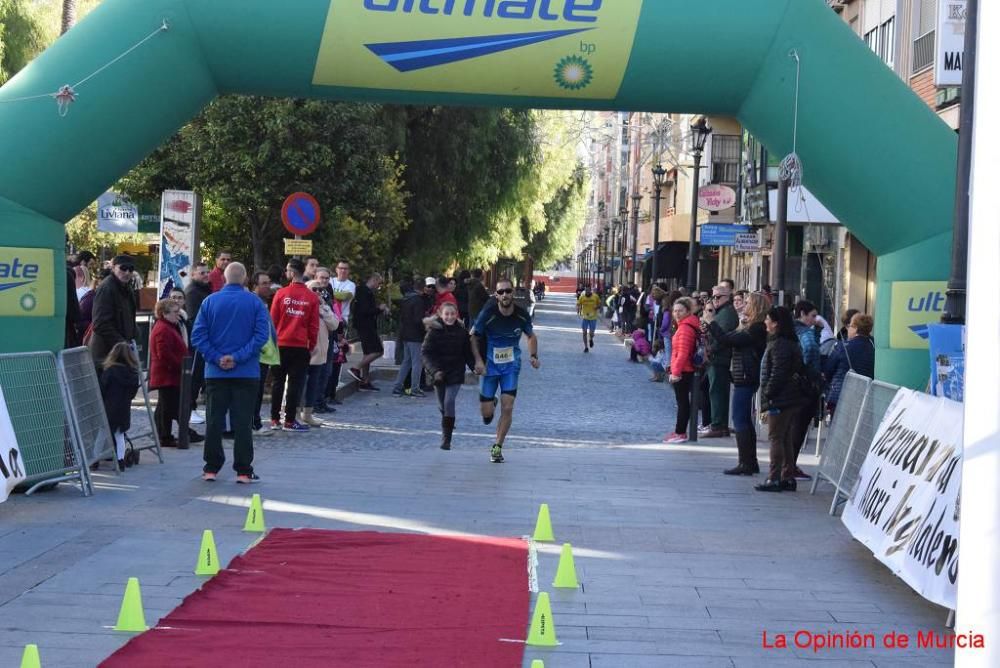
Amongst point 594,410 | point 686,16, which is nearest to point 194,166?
point 594,410

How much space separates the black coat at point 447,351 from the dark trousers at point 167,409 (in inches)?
98.3

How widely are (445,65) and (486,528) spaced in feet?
12.2

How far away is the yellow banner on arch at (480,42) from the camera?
34.8ft

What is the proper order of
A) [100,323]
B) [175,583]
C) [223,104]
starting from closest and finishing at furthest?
[175,583] → [100,323] → [223,104]

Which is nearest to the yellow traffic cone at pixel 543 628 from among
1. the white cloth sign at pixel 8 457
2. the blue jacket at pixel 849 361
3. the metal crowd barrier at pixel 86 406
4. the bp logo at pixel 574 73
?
the white cloth sign at pixel 8 457

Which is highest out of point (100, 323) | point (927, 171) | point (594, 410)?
point (927, 171)

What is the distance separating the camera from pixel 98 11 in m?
10.6

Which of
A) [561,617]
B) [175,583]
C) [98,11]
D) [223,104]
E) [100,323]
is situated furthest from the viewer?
[223,104]

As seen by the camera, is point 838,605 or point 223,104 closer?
point 838,605

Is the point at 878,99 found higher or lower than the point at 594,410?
higher

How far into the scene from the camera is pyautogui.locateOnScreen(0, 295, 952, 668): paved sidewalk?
6.57 m

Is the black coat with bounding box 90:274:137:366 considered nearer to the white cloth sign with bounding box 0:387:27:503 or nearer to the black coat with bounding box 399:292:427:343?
the white cloth sign with bounding box 0:387:27:503

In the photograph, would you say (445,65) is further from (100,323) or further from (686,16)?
(100,323)

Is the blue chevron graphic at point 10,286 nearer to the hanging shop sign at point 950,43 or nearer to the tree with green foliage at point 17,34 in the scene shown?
the hanging shop sign at point 950,43
